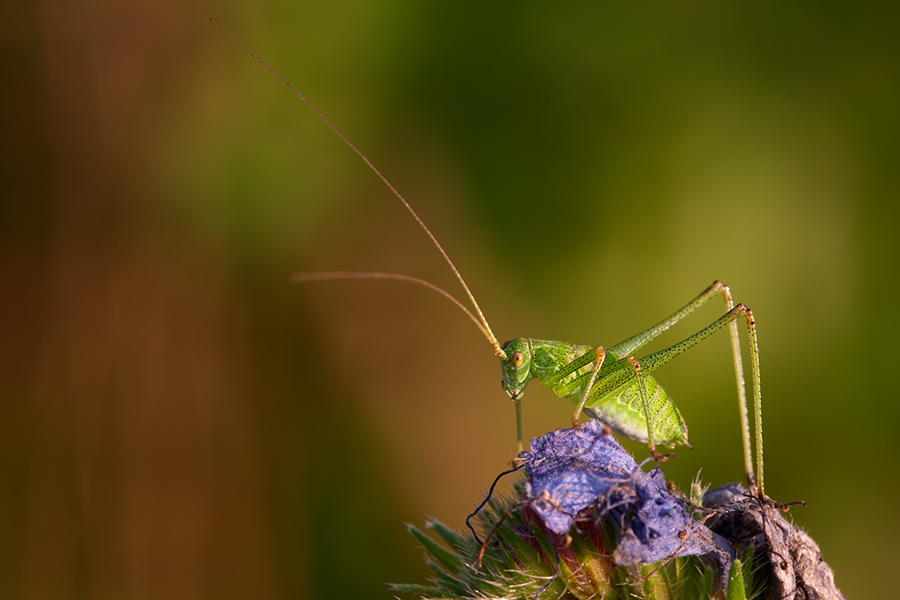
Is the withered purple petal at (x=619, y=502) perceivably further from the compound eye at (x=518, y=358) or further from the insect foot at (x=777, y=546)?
the compound eye at (x=518, y=358)

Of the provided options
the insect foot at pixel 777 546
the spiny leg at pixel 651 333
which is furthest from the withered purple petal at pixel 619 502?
the spiny leg at pixel 651 333

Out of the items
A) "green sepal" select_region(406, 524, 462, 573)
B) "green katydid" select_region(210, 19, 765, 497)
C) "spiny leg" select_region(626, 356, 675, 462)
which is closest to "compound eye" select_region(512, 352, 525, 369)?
"green katydid" select_region(210, 19, 765, 497)

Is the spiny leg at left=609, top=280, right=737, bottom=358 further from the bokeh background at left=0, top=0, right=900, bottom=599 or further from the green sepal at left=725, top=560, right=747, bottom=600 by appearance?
the green sepal at left=725, top=560, right=747, bottom=600

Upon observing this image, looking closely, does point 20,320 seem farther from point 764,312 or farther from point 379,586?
point 764,312

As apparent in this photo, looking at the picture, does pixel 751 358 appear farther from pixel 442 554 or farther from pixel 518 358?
pixel 442 554

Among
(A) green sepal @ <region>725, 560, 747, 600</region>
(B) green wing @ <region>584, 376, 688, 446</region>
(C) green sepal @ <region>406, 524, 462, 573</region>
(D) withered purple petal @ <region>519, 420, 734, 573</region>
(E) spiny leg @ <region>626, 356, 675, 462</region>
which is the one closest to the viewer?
(A) green sepal @ <region>725, 560, 747, 600</region>

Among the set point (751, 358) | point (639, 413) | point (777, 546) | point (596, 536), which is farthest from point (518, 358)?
point (777, 546)
